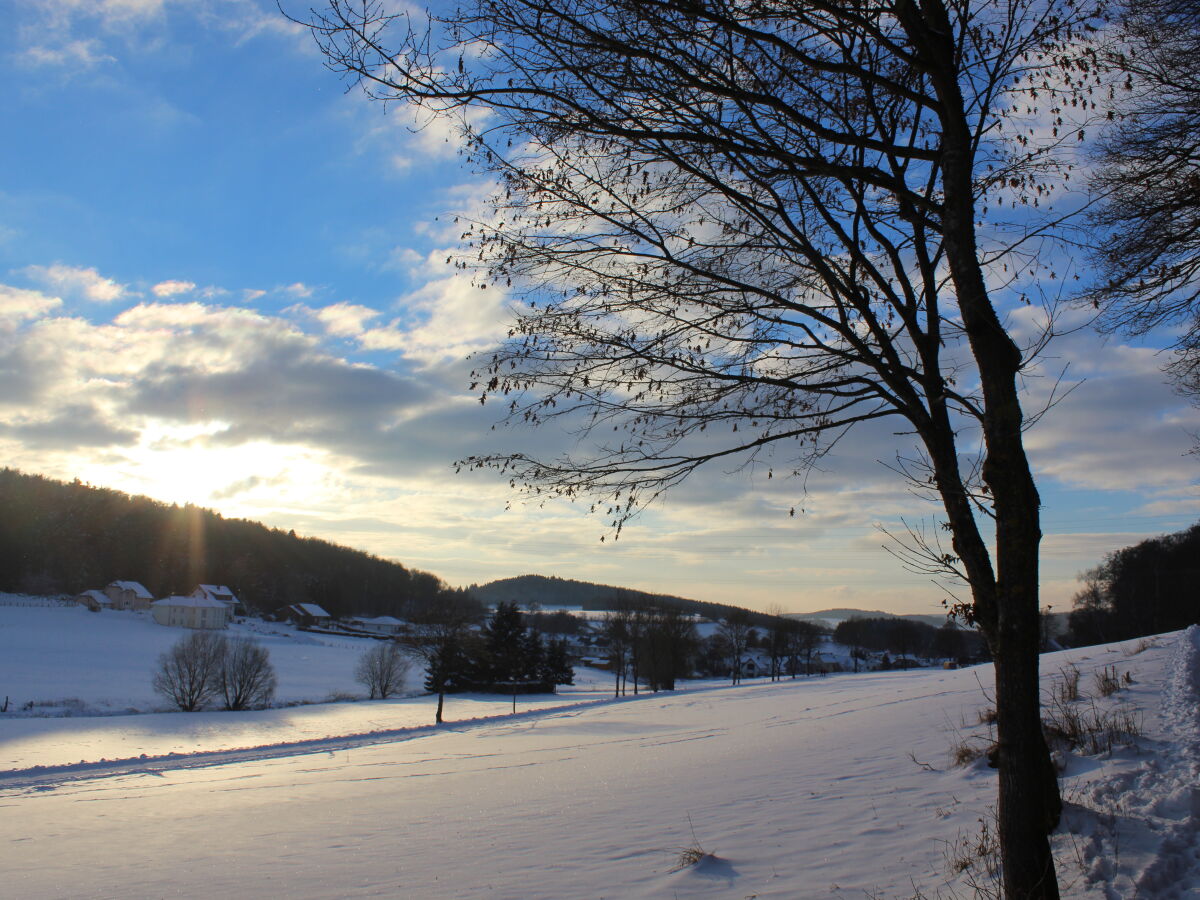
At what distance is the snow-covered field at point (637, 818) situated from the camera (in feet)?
16.1

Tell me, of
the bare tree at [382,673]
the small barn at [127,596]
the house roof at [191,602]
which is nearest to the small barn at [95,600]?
the small barn at [127,596]

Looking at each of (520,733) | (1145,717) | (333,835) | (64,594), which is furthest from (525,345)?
(64,594)

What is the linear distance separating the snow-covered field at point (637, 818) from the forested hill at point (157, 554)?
79768 mm

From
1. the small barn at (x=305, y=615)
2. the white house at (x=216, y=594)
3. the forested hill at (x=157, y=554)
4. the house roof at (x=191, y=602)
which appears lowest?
the small barn at (x=305, y=615)

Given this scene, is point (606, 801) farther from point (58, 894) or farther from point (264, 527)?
point (264, 527)

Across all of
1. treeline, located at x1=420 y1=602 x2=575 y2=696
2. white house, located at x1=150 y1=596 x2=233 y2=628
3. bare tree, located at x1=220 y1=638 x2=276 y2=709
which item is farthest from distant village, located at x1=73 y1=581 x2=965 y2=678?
bare tree, located at x1=220 y1=638 x2=276 y2=709

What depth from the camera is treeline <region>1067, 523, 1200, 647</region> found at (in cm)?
6022

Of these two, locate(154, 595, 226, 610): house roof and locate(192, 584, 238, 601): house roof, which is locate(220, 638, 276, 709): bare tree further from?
locate(192, 584, 238, 601): house roof

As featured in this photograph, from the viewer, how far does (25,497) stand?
10856 cm

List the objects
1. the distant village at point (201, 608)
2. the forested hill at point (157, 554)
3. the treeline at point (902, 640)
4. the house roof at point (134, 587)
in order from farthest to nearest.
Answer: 1. the treeline at point (902, 640)
2. the forested hill at point (157, 554)
3. the house roof at point (134, 587)
4. the distant village at point (201, 608)

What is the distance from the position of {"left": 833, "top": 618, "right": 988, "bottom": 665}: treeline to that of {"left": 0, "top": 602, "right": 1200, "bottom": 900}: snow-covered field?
9096 cm

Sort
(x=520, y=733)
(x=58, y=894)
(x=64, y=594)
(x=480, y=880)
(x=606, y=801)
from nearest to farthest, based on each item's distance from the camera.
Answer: (x=480, y=880) < (x=58, y=894) < (x=606, y=801) < (x=520, y=733) < (x=64, y=594)

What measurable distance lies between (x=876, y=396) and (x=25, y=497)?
13572cm

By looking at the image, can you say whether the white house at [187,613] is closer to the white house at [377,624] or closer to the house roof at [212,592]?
the house roof at [212,592]
